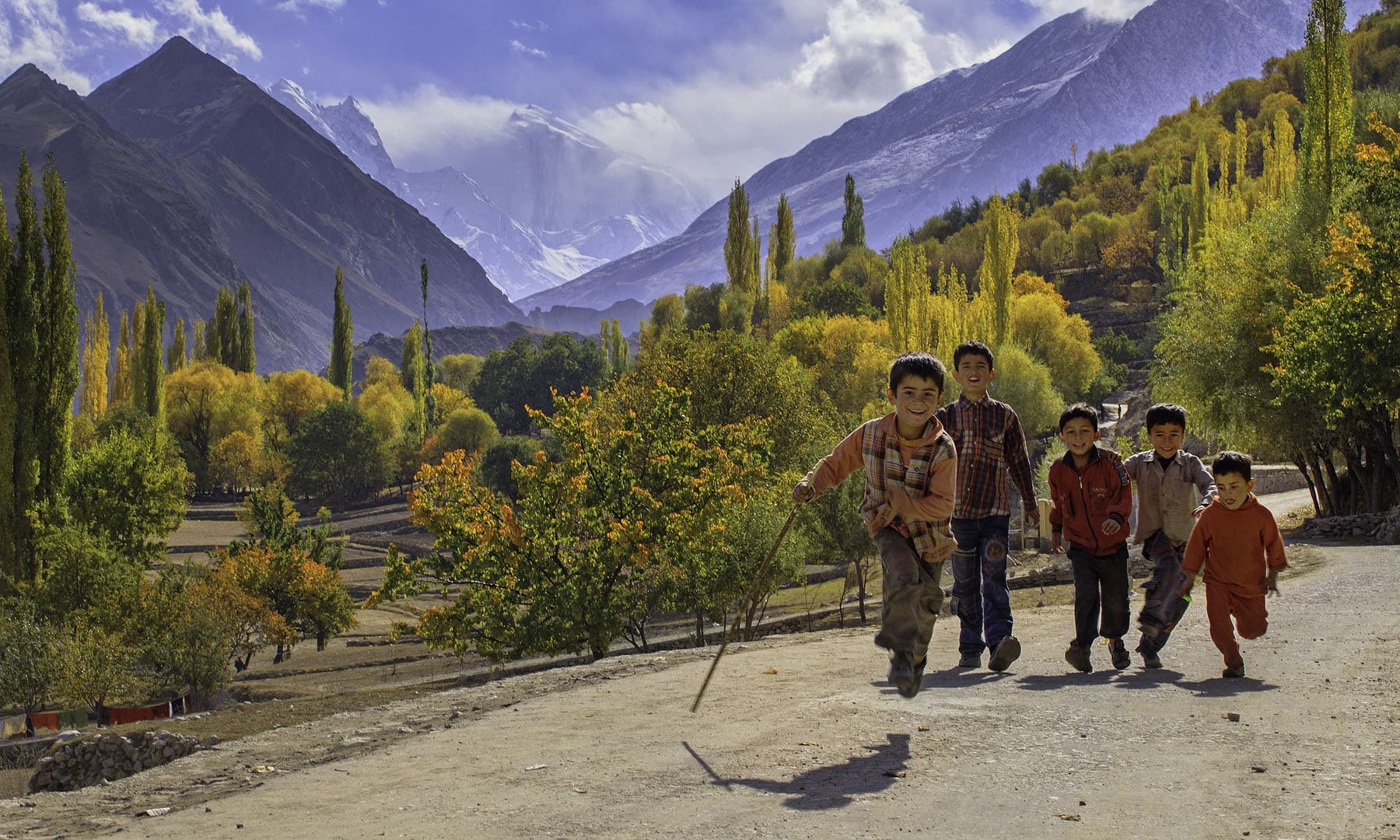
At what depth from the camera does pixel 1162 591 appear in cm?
946

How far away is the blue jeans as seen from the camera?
29.6 ft

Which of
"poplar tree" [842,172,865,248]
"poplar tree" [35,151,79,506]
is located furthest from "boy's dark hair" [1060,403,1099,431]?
"poplar tree" [842,172,865,248]

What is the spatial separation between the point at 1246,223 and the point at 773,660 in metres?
26.1

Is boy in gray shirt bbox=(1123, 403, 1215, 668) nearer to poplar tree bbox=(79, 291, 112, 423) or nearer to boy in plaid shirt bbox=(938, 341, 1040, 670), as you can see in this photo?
boy in plaid shirt bbox=(938, 341, 1040, 670)

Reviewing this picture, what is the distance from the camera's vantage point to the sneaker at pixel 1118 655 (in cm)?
923

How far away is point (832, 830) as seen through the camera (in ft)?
16.5

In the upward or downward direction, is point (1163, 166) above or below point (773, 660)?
above

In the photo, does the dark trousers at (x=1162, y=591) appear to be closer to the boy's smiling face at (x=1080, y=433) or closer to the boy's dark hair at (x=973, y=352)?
the boy's smiling face at (x=1080, y=433)

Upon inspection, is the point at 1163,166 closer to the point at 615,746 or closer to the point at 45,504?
the point at 45,504

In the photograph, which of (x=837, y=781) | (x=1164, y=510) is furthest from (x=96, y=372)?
(x=837, y=781)

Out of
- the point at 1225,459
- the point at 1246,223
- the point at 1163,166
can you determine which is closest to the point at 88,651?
the point at 1225,459

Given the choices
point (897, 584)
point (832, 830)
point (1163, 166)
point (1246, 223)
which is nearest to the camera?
point (832, 830)

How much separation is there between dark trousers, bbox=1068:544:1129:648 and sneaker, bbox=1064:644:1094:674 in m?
0.06

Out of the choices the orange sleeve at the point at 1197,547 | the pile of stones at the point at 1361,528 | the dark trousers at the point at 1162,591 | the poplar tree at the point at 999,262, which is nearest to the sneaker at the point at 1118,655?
the dark trousers at the point at 1162,591
